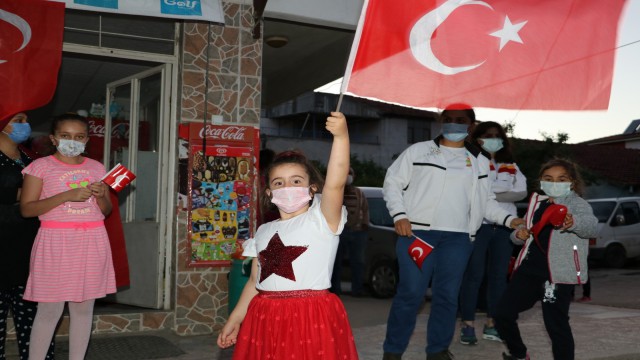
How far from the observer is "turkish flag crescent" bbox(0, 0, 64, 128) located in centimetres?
582

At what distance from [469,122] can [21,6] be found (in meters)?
3.82

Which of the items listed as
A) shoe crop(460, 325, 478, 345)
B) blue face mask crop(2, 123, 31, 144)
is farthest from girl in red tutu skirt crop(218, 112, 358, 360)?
shoe crop(460, 325, 478, 345)

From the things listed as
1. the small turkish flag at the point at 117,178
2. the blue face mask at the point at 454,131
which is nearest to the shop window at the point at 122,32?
the small turkish flag at the point at 117,178

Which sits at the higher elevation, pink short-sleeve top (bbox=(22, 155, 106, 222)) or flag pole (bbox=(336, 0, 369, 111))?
flag pole (bbox=(336, 0, 369, 111))

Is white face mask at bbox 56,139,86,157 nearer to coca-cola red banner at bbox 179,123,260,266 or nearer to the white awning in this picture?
the white awning

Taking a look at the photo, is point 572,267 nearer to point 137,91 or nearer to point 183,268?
point 183,268

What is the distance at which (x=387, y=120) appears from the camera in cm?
4784

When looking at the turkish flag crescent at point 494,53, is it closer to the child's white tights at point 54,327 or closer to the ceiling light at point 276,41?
the child's white tights at point 54,327

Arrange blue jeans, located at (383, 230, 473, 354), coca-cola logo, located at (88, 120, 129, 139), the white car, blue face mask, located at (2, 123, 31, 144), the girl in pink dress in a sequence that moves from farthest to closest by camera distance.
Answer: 1. the white car
2. coca-cola logo, located at (88, 120, 129, 139)
3. blue jeans, located at (383, 230, 473, 354)
4. blue face mask, located at (2, 123, 31, 144)
5. the girl in pink dress

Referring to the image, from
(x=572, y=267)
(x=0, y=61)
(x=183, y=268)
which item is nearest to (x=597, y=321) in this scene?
(x=572, y=267)

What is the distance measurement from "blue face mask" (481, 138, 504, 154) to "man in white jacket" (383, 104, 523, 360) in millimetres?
1017

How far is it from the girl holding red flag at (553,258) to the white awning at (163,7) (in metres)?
3.33

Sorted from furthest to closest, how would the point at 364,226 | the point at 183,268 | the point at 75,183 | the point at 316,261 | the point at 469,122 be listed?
the point at 364,226 → the point at 183,268 → the point at 469,122 → the point at 75,183 → the point at 316,261

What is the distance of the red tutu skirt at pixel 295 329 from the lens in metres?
3.30
